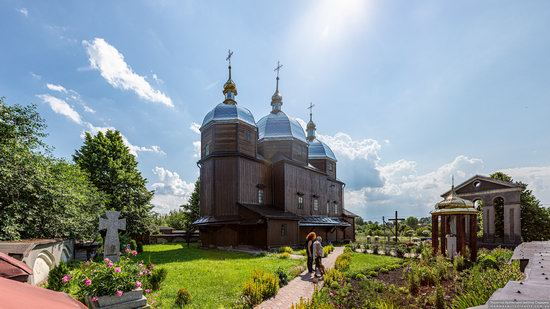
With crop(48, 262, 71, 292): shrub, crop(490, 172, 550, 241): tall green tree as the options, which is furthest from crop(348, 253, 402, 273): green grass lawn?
crop(490, 172, 550, 241): tall green tree

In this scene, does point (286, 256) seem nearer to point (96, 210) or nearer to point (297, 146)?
point (96, 210)

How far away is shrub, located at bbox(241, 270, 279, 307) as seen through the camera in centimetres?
772

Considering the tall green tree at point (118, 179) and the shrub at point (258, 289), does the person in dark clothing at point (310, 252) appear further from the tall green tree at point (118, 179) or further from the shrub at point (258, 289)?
the tall green tree at point (118, 179)

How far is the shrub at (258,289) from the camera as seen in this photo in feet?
25.3

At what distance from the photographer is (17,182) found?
11.8m

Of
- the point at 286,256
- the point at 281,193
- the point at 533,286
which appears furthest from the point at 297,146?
the point at 533,286

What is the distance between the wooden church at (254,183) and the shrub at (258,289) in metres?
12.5

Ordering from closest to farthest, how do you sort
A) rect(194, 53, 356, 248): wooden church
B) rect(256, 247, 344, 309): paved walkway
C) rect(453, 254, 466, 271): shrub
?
rect(256, 247, 344, 309): paved walkway
rect(453, 254, 466, 271): shrub
rect(194, 53, 356, 248): wooden church

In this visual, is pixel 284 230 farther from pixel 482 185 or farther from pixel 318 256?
pixel 482 185

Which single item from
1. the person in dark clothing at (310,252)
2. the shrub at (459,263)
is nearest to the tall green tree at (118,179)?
the person in dark clothing at (310,252)

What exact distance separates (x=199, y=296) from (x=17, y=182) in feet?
32.0

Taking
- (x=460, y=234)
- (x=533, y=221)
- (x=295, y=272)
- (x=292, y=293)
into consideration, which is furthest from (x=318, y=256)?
(x=533, y=221)

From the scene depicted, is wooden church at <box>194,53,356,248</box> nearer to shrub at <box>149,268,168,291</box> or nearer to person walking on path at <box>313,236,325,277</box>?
person walking on path at <box>313,236,325,277</box>

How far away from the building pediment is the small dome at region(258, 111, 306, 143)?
16283 millimetres
